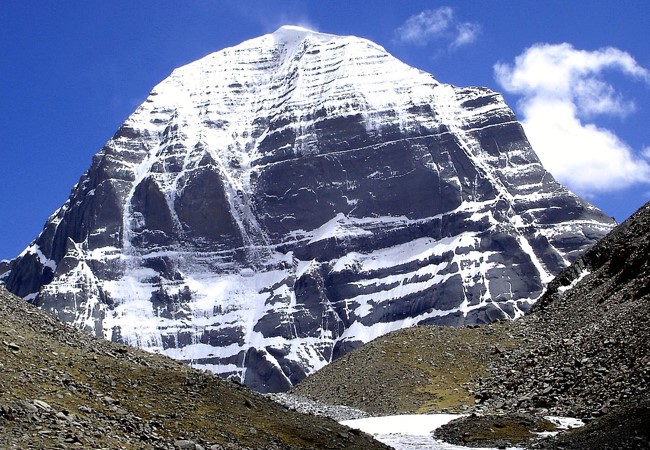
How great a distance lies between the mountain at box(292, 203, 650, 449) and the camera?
2995 inches

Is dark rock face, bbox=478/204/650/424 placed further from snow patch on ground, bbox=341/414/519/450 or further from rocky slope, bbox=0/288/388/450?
rocky slope, bbox=0/288/388/450

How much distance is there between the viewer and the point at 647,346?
250ft

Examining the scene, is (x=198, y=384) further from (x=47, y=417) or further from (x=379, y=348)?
(x=379, y=348)

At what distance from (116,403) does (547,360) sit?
161 feet

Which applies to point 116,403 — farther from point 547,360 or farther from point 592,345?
point 547,360

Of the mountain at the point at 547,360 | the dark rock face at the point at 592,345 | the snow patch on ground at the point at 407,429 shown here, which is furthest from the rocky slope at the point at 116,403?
the mountain at the point at 547,360

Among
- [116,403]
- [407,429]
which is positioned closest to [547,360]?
[407,429]

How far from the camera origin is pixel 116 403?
49.5 metres

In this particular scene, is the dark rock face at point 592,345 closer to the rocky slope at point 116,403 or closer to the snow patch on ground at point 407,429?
the snow patch on ground at point 407,429

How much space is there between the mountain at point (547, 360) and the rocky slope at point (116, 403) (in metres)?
16.1

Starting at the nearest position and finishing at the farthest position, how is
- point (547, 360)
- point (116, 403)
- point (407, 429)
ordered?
point (116, 403) < point (407, 429) < point (547, 360)

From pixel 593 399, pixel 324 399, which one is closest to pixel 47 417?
pixel 593 399

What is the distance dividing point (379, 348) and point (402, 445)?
42.9 metres

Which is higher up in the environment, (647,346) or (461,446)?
(647,346)
